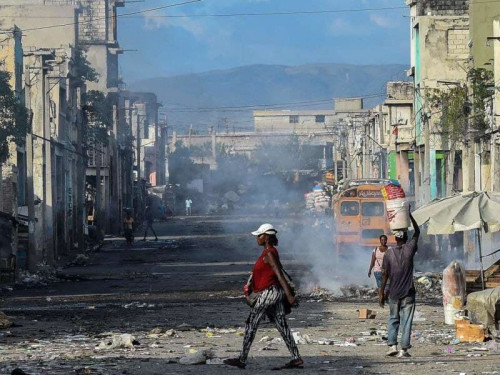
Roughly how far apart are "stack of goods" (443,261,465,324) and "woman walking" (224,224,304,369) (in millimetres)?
6606

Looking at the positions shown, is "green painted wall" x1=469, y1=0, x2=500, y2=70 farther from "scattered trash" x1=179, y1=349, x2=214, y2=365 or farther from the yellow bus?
"scattered trash" x1=179, y1=349, x2=214, y2=365

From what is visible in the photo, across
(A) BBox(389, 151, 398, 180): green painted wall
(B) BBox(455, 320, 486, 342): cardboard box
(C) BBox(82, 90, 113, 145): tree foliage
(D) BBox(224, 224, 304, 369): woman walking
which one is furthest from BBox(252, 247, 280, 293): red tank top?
(C) BBox(82, 90, 113, 145): tree foliage

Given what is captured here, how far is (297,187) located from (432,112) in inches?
2977

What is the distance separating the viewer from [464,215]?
26.1 metres

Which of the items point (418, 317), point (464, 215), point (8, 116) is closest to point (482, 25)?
point (8, 116)

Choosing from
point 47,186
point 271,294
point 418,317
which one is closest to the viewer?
point 271,294

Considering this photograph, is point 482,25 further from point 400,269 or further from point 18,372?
point 18,372

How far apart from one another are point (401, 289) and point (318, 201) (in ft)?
248

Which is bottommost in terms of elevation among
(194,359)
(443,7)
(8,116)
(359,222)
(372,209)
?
(194,359)

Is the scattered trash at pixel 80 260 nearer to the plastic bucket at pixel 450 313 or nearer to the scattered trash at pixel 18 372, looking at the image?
the plastic bucket at pixel 450 313

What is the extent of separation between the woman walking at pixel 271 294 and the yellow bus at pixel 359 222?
28924 millimetres

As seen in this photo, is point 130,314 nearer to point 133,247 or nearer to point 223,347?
point 223,347

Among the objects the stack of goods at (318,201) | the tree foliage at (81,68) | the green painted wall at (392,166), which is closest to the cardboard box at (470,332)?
the tree foliage at (81,68)

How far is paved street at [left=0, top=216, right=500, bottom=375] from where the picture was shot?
16.5 m
